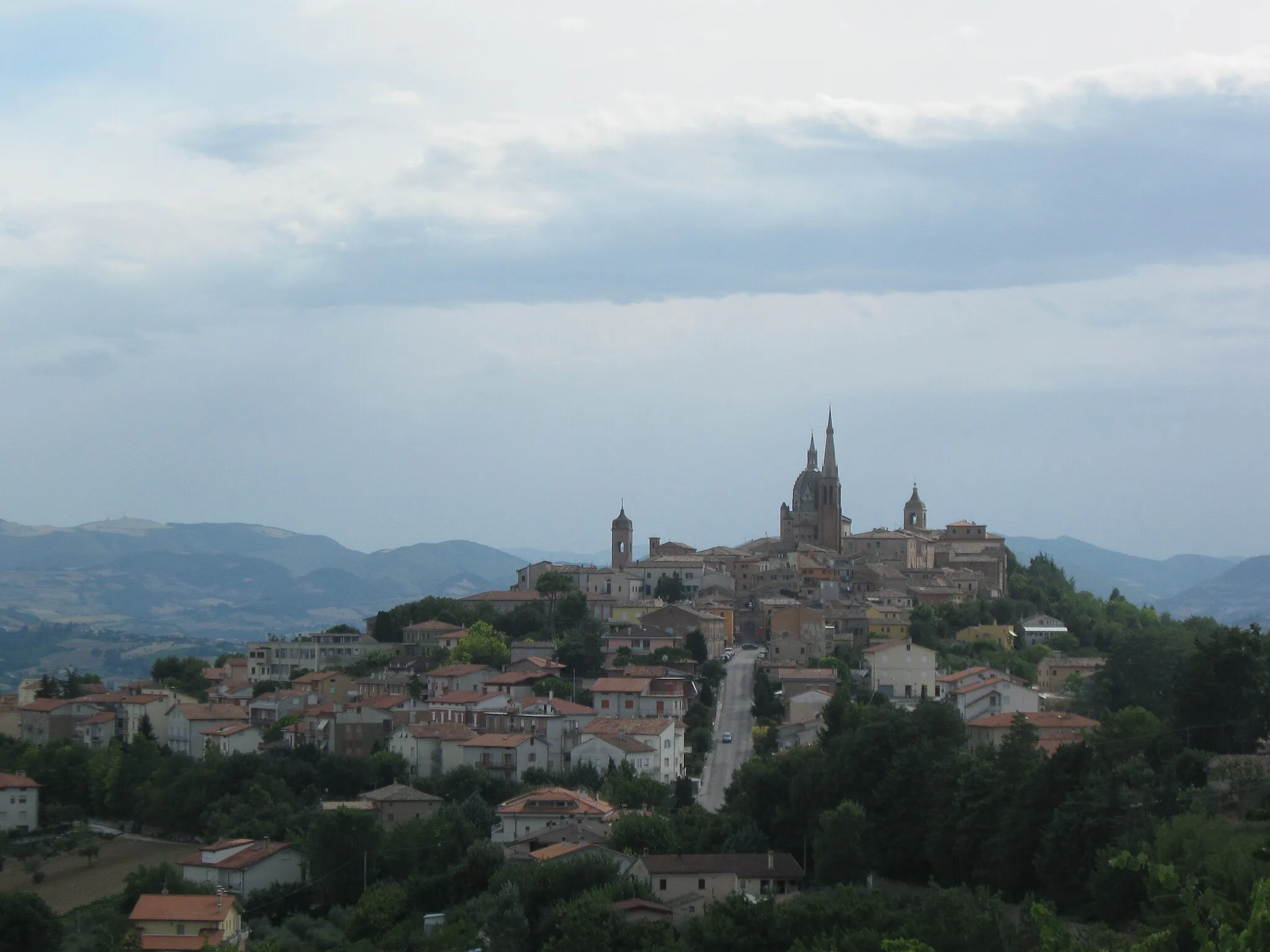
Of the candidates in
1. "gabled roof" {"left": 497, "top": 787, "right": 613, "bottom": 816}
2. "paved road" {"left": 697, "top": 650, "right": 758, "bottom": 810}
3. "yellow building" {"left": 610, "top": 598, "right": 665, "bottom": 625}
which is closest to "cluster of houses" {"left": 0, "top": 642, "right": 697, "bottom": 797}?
"paved road" {"left": 697, "top": 650, "right": 758, "bottom": 810}

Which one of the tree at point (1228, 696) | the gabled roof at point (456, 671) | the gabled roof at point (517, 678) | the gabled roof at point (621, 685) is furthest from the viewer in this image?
the gabled roof at point (456, 671)

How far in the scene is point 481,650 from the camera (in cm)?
6475

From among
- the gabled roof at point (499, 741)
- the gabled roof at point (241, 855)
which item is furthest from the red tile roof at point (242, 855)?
the gabled roof at point (499, 741)

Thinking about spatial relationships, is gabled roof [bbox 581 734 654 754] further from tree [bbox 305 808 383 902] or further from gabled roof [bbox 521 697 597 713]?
tree [bbox 305 808 383 902]

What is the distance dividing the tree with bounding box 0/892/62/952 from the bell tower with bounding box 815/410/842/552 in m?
55.8

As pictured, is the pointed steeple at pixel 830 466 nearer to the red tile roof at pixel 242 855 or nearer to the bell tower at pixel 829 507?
the bell tower at pixel 829 507

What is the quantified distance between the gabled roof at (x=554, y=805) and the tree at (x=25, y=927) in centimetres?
1052

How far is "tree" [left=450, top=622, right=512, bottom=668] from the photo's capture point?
64.0 m

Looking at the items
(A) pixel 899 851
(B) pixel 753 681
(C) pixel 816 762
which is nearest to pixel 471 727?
(B) pixel 753 681

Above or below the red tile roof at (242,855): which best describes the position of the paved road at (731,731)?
above

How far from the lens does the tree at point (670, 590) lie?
78.6m

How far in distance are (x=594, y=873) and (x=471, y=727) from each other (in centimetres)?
1799

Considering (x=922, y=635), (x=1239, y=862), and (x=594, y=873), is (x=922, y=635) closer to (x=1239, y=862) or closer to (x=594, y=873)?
(x=594, y=873)

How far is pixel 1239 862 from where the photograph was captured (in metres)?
25.8
